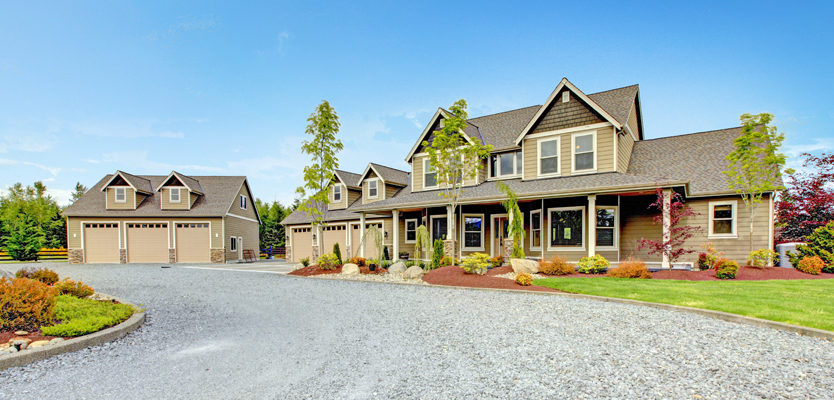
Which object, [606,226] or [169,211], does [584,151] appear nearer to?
[606,226]

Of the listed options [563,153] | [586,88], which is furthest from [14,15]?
[586,88]

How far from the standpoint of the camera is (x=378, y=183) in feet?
75.1

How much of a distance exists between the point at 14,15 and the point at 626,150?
20.7 meters

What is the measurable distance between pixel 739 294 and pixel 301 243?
2446 cm

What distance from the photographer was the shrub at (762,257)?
464 inches

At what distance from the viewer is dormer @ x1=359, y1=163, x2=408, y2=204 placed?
Answer: 2269 centimetres

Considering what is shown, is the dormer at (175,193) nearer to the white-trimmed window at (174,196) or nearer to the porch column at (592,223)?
the white-trimmed window at (174,196)

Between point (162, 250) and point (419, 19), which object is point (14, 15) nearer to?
point (419, 19)

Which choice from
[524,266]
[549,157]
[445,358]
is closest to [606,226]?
[549,157]

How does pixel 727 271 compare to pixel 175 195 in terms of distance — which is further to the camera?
pixel 175 195

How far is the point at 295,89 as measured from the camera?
671 inches

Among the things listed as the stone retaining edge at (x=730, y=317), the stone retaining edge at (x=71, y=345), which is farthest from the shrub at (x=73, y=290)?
the stone retaining edge at (x=730, y=317)

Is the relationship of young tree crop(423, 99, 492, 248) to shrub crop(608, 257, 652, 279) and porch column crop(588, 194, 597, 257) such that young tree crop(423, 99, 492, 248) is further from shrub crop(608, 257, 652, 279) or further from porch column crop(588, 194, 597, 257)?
shrub crop(608, 257, 652, 279)

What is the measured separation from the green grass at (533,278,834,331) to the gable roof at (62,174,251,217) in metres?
25.1
